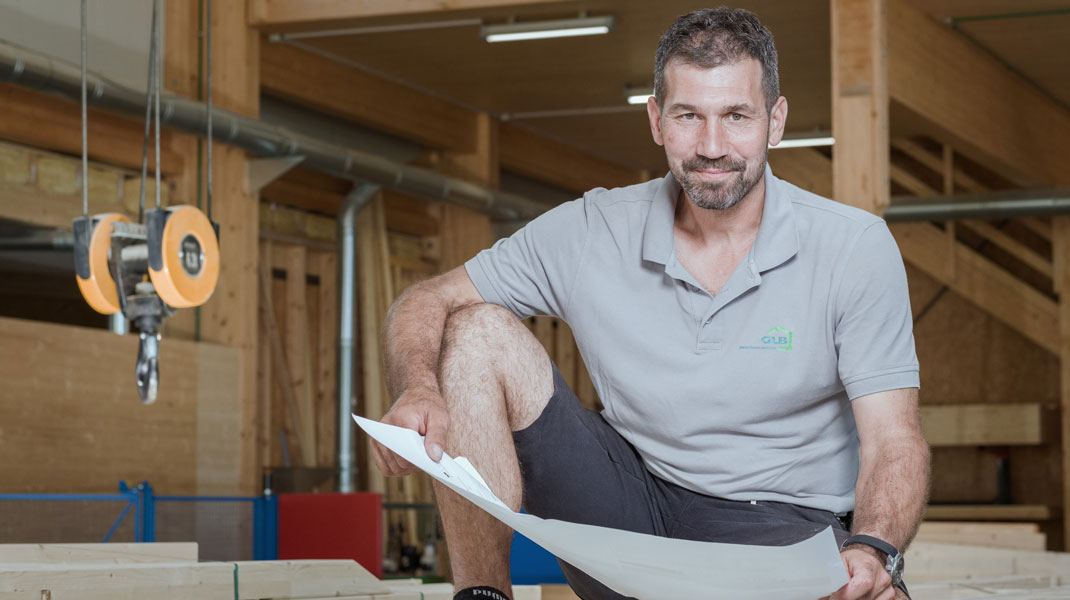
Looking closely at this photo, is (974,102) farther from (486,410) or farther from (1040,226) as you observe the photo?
(486,410)

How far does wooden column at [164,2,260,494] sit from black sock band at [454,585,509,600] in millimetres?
5761

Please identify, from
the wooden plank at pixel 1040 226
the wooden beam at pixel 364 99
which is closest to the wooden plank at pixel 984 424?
the wooden plank at pixel 1040 226

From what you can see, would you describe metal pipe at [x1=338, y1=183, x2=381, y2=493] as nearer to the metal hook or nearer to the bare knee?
the metal hook

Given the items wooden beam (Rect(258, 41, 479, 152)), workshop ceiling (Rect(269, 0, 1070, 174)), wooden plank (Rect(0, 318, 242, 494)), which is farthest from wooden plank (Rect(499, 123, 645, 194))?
wooden plank (Rect(0, 318, 242, 494))

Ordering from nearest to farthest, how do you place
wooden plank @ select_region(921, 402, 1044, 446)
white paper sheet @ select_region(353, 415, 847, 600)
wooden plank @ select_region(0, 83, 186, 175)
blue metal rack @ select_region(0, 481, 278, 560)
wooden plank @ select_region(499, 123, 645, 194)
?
1. white paper sheet @ select_region(353, 415, 847, 600)
2. blue metal rack @ select_region(0, 481, 278, 560)
3. wooden plank @ select_region(0, 83, 186, 175)
4. wooden plank @ select_region(921, 402, 1044, 446)
5. wooden plank @ select_region(499, 123, 645, 194)

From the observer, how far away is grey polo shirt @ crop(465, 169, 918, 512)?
6.71ft

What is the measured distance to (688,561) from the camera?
5.27 ft

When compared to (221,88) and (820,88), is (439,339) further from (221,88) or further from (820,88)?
(820,88)

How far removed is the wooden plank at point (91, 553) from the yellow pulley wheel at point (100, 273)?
7.15ft

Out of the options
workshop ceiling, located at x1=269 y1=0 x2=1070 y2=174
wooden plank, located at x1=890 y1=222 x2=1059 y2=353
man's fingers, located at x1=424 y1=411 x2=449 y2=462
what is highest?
workshop ceiling, located at x1=269 y1=0 x2=1070 y2=174

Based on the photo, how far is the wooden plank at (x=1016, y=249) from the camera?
388 inches

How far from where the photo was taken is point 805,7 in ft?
25.2

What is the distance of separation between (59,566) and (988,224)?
29.6 feet

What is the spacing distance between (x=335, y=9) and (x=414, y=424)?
6.29 metres
